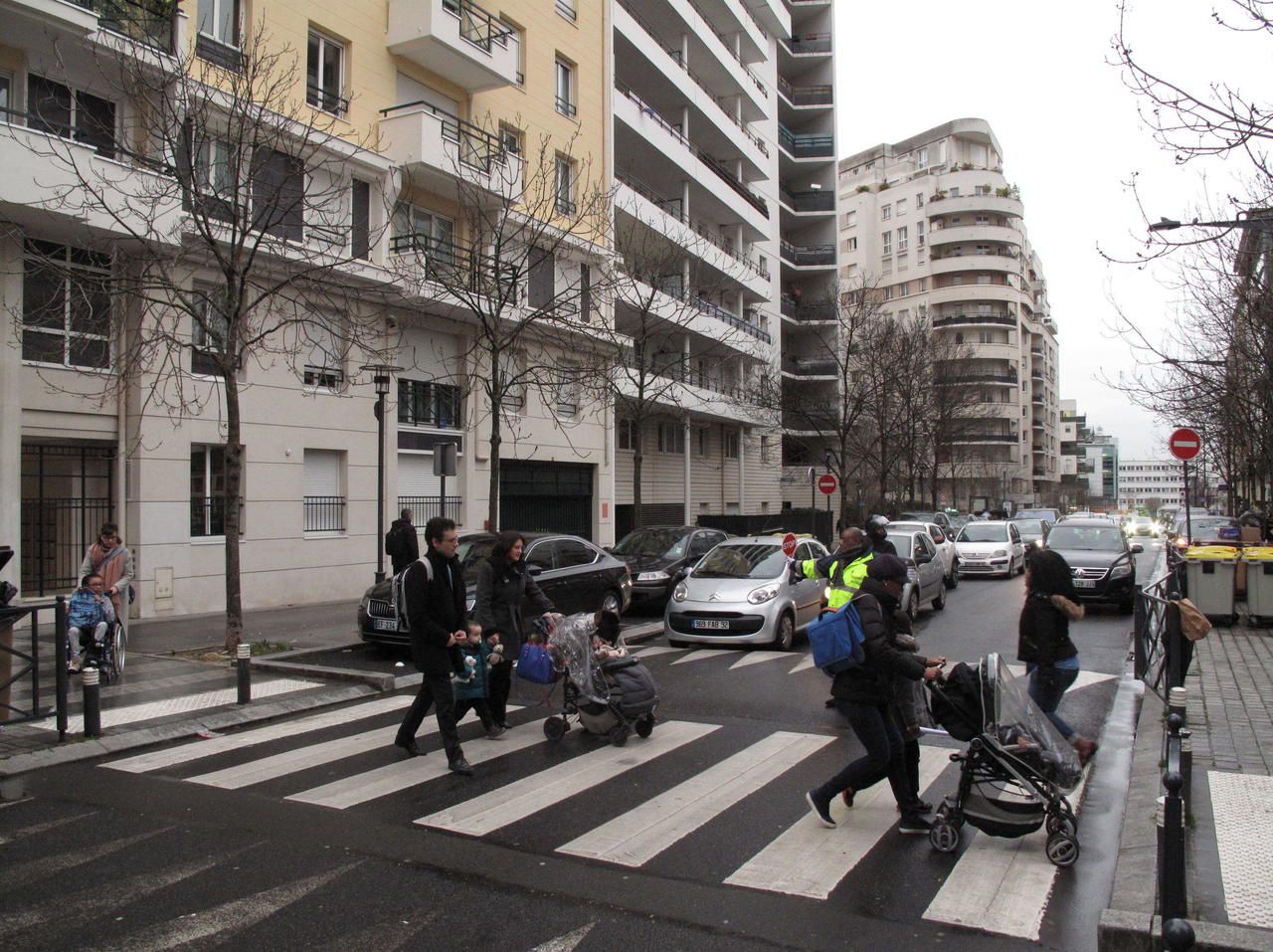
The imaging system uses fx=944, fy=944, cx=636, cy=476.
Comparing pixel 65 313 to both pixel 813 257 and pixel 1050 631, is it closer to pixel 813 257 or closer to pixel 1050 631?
pixel 1050 631

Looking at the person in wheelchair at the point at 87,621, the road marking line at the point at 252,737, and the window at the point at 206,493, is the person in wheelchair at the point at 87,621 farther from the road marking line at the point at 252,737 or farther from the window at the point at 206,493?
the window at the point at 206,493

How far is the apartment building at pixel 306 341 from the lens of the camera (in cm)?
1378

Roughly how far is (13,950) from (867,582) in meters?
4.65

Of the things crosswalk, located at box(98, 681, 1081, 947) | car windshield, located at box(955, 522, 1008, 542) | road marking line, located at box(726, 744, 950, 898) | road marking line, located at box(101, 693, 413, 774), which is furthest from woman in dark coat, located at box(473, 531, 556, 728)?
car windshield, located at box(955, 522, 1008, 542)

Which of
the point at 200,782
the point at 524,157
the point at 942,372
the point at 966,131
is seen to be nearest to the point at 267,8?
the point at 524,157

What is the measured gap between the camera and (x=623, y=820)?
5734mm

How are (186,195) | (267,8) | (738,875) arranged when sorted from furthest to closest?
(267,8), (186,195), (738,875)

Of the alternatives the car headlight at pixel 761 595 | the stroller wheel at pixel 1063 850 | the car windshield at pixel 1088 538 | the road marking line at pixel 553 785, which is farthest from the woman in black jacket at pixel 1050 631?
the car windshield at pixel 1088 538

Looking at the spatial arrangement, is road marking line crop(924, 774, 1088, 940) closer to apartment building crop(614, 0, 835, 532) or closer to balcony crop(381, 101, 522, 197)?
balcony crop(381, 101, 522, 197)

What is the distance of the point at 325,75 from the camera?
19000 mm

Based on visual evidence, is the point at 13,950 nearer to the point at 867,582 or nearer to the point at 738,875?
the point at 738,875

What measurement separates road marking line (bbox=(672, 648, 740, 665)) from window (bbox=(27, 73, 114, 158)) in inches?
428

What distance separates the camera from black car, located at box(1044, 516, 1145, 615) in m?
16.8

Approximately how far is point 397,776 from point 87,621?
16.5ft
